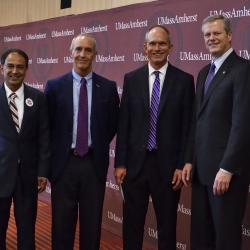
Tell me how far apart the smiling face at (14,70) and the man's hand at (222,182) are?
1.42 meters

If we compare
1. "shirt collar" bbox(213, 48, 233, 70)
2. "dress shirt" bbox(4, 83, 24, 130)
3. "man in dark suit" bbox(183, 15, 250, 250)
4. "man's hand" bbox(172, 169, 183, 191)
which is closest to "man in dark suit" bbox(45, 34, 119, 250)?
"dress shirt" bbox(4, 83, 24, 130)

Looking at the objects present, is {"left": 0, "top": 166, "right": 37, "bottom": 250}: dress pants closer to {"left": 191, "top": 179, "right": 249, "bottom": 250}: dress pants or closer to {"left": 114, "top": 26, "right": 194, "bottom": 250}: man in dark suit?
{"left": 114, "top": 26, "right": 194, "bottom": 250}: man in dark suit

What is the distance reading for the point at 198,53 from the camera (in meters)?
3.45

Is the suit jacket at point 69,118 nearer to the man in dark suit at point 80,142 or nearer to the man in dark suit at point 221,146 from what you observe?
the man in dark suit at point 80,142

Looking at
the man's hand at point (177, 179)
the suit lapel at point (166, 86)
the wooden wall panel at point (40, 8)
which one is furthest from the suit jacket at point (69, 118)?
the wooden wall panel at point (40, 8)

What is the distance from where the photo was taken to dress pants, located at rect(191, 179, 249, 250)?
249cm

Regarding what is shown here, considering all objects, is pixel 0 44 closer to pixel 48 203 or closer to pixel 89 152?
pixel 48 203

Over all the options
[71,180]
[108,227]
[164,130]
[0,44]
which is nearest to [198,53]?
[164,130]

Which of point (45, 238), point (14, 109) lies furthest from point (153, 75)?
point (45, 238)

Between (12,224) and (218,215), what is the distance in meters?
2.60

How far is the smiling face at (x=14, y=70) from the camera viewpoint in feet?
9.30

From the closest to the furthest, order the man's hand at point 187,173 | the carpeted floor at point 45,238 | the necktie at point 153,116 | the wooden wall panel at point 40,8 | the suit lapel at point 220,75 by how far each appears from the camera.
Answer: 1. the suit lapel at point 220,75
2. the man's hand at point 187,173
3. the necktie at point 153,116
4. the carpeted floor at point 45,238
5. the wooden wall panel at point 40,8

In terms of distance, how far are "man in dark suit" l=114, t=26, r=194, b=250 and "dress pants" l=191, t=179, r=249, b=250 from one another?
0.23m

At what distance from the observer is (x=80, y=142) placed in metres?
2.89
